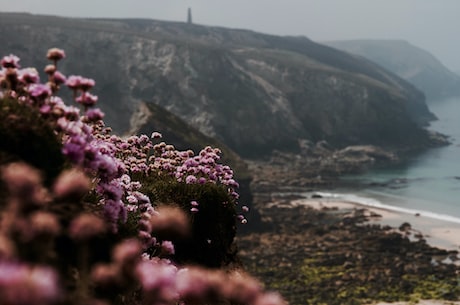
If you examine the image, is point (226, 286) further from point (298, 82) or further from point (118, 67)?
point (298, 82)

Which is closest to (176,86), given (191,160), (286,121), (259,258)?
(286,121)

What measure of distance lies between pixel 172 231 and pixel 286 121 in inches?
5764

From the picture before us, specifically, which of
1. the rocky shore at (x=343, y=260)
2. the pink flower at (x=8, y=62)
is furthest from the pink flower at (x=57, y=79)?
the rocky shore at (x=343, y=260)

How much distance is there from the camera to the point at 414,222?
69000 mm

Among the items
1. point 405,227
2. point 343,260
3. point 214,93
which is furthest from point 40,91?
point 214,93

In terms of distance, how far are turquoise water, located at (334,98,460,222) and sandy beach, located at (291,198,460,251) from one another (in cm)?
345

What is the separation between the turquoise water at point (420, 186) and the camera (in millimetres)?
79438

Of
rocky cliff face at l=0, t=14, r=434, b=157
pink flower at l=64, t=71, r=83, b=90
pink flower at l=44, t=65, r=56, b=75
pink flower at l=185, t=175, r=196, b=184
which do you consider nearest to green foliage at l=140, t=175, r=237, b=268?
pink flower at l=185, t=175, r=196, b=184

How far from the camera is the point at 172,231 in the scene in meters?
3.39

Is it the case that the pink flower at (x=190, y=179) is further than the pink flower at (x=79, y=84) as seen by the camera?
Yes

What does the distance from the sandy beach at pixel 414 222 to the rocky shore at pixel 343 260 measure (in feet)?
3.50

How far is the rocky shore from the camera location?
140 ft

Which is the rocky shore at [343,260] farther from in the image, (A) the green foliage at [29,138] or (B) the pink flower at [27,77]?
(B) the pink flower at [27,77]

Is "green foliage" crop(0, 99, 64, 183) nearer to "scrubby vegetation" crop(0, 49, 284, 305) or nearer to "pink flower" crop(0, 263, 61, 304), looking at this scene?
"scrubby vegetation" crop(0, 49, 284, 305)
